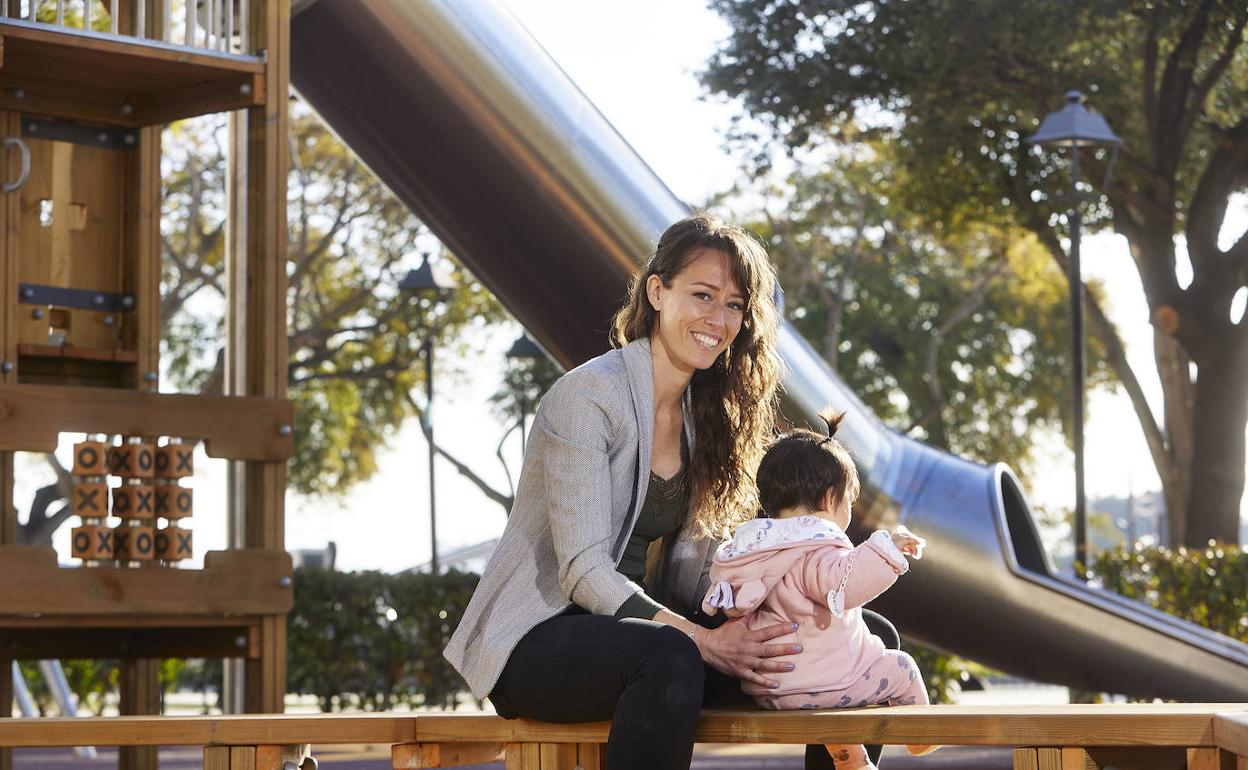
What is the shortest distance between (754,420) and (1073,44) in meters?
15.0

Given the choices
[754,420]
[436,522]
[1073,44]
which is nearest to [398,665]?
[436,522]

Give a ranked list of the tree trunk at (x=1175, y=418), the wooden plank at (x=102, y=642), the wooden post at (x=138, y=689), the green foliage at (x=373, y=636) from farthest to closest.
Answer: the tree trunk at (x=1175, y=418), the green foliage at (x=373, y=636), the wooden post at (x=138, y=689), the wooden plank at (x=102, y=642)

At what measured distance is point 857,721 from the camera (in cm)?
359

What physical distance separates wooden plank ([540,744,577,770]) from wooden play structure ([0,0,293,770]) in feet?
6.61

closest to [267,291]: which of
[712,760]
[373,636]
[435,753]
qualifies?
[435,753]

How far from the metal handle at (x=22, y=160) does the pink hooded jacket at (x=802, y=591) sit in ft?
11.3

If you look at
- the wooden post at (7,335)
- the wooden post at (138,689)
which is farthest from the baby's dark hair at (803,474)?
the wooden post at (138,689)

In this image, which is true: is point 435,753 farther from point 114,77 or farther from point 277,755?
point 114,77

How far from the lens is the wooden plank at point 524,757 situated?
3887mm

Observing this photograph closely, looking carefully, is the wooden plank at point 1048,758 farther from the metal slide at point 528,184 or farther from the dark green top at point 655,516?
the metal slide at point 528,184

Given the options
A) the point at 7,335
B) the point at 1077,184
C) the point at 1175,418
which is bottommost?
the point at 7,335

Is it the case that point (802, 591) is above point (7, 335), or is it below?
below

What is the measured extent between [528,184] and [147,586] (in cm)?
207

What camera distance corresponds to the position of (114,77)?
19.9 ft
